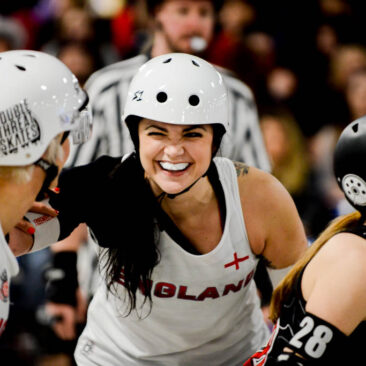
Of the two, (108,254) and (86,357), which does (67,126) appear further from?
(86,357)

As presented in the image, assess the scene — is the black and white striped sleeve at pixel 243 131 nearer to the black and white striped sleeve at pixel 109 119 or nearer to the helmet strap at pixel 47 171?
the black and white striped sleeve at pixel 109 119

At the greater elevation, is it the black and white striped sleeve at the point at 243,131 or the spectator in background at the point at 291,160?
the black and white striped sleeve at the point at 243,131

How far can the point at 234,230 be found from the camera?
2.96 metres

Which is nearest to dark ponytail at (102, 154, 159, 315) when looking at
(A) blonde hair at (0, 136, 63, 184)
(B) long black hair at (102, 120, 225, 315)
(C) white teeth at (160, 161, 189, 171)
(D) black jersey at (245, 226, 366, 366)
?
(B) long black hair at (102, 120, 225, 315)

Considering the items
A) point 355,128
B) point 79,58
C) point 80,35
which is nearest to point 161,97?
point 355,128

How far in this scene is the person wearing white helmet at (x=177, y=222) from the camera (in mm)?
2861

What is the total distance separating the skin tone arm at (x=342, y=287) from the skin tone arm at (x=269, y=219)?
26.2 inches

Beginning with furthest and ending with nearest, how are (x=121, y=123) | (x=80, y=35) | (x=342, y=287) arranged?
(x=80, y=35)
(x=121, y=123)
(x=342, y=287)

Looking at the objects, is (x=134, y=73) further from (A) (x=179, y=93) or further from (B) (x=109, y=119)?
(A) (x=179, y=93)

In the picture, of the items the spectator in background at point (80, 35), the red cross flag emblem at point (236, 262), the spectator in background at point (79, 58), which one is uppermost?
the red cross flag emblem at point (236, 262)

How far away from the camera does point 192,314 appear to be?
2998mm

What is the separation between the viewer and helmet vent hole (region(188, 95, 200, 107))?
2.84m

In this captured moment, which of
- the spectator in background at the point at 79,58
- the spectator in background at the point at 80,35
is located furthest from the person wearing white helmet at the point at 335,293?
the spectator in background at the point at 80,35

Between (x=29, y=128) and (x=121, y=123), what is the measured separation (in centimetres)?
168
